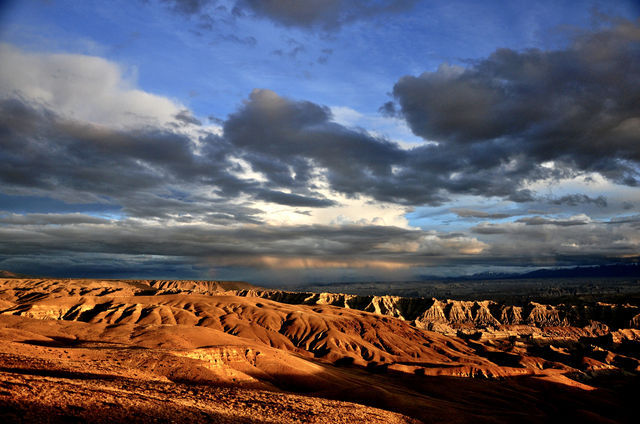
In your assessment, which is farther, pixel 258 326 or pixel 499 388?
pixel 258 326

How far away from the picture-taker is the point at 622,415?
85812mm

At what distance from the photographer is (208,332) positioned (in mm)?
87812

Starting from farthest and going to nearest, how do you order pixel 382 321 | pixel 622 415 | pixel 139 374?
pixel 382 321, pixel 622 415, pixel 139 374

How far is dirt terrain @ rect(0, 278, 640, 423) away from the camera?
26105 millimetres

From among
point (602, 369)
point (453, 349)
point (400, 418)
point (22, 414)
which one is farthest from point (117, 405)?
point (602, 369)

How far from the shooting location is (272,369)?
201 feet

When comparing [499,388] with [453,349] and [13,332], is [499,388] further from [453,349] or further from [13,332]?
[13,332]

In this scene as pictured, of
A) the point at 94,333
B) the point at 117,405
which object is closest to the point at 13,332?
the point at 94,333

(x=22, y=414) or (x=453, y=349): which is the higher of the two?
(x=22, y=414)

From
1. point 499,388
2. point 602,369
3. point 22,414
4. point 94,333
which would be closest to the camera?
point 22,414

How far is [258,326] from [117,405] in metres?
115

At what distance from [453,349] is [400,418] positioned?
411 feet

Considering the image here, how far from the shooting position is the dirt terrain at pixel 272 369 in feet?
85.6

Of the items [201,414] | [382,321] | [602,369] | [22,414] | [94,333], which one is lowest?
[602,369]
